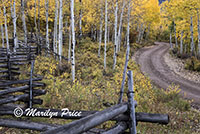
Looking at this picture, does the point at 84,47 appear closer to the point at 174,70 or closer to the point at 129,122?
the point at 174,70

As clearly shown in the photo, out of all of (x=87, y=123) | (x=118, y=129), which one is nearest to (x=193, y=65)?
(x=118, y=129)

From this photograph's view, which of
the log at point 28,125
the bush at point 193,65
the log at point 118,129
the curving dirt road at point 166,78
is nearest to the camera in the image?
the log at point 118,129

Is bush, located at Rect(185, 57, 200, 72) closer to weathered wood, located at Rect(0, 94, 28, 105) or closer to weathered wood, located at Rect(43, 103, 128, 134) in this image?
weathered wood, located at Rect(43, 103, 128, 134)

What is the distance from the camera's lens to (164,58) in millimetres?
25109

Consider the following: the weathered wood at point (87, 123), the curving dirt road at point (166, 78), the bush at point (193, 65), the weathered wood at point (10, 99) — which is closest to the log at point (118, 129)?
the weathered wood at point (87, 123)

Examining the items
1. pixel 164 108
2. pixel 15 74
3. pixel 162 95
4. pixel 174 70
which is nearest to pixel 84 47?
pixel 174 70

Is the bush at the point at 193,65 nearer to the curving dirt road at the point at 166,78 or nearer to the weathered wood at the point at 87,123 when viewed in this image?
the curving dirt road at the point at 166,78

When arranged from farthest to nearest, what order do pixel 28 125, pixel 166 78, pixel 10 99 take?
pixel 166 78 < pixel 10 99 < pixel 28 125

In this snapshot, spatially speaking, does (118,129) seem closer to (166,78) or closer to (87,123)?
(87,123)

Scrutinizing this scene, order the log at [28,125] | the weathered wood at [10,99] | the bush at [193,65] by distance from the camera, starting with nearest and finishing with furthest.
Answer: the log at [28,125] < the weathered wood at [10,99] < the bush at [193,65]

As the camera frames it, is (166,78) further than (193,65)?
No

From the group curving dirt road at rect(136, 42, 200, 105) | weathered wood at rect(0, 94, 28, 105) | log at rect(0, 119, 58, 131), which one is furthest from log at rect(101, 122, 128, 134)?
curving dirt road at rect(136, 42, 200, 105)

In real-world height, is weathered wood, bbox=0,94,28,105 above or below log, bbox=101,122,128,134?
above

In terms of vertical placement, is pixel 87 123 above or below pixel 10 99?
above
